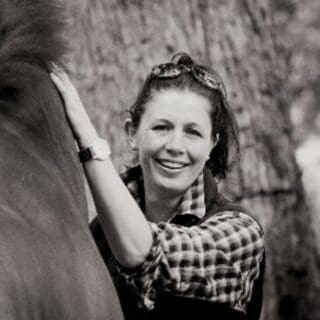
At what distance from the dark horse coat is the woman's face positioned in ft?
1.35

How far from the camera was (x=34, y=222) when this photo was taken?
6.50ft

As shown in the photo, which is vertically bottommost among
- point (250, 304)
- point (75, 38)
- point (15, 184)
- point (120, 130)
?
point (250, 304)

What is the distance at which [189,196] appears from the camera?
2742mm

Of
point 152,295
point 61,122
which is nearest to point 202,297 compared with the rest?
point 152,295

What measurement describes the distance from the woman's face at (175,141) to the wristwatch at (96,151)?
0.33m

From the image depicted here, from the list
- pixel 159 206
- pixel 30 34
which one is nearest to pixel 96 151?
pixel 30 34

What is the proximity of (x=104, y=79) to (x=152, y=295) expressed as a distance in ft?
7.65

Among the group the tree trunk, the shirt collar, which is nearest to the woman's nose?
the shirt collar

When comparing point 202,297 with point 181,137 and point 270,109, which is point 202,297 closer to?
point 181,137

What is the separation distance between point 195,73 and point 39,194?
2.92ft

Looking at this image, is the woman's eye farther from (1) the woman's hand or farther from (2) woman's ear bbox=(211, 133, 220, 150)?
(1) the woman's hand

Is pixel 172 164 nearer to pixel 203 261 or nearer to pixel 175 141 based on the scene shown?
pixel 175 141

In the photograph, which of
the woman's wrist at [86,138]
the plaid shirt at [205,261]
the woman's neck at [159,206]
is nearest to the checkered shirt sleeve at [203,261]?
the plaid shirt at [205,261]

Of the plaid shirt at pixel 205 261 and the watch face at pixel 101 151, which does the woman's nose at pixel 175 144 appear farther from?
the watch face at pixel 101 151
